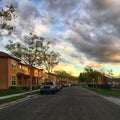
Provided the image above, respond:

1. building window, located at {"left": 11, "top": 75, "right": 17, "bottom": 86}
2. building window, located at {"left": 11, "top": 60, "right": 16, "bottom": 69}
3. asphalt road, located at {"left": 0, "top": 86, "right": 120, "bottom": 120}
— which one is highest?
building window, located at {"left": 11, "top": 60, "right": 16, "bottom": 69}

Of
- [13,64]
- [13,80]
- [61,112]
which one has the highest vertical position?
[13,64]

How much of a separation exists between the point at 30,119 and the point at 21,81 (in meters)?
71.1

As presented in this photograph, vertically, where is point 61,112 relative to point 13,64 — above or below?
below

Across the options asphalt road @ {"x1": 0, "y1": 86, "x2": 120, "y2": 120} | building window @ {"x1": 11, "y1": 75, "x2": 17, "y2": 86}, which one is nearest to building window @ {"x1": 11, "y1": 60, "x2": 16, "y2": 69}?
building window @ {"x1": 11, "y1": 75, "x2": 17, "y2": 86}

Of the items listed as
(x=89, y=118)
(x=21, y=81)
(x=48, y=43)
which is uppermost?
(x=48, y=43)

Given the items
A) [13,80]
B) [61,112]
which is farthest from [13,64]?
[61,112]

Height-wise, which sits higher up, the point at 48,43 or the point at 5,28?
the point at 48,43

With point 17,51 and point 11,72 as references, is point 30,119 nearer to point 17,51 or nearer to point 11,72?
point 17,51

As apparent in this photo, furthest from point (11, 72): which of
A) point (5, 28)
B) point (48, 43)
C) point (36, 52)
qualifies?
point (5, 28)

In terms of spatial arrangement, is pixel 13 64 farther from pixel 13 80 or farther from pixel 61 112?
pixel 61 112

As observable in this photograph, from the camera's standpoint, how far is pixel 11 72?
72.2m

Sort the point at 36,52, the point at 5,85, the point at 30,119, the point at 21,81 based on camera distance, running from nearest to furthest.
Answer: the point at 30,119, the point at 36,52, the point at 5,85, the point at 21,81

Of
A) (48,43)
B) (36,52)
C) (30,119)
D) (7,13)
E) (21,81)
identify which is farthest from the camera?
(21,81)

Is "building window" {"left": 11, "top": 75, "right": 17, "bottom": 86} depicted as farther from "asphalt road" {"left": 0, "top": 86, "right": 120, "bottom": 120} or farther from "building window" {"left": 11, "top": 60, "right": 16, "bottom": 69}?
"asphalt road" {"left": 0, "top": 86, "right": 120, "bottom": 120}
